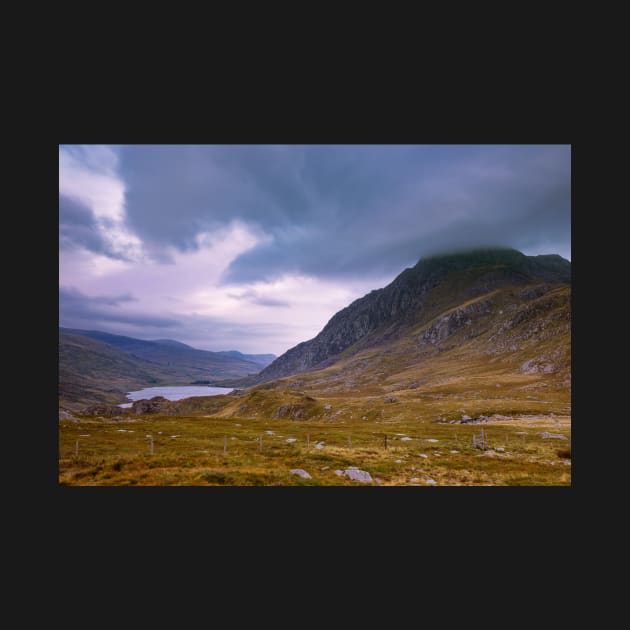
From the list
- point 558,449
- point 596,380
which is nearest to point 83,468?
point 596,380

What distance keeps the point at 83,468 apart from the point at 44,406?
7.47 metres

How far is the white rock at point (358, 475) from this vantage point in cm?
1928

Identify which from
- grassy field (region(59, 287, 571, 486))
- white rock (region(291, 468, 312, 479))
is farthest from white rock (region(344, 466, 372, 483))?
white rock (region(291, 468, 312, 479))

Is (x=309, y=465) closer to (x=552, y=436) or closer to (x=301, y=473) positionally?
(x=301, y=473)

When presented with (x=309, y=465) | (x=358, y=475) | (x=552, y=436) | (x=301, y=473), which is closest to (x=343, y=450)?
(x=309, y=465)

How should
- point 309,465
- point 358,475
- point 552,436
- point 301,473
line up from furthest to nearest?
point 552,436, point 309,465, point 358,475, point 301,473

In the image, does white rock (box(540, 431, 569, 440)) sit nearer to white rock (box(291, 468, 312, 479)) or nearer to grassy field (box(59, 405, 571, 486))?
grassy field (box(59, 405, 571, 486))

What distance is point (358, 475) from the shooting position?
19578 mm

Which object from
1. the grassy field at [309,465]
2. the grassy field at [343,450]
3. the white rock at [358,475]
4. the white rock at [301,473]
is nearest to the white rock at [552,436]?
the grassy field at [343,450]

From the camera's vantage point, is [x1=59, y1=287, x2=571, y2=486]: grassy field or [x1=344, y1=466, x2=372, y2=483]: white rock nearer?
[x1=344, y1=466, x2=372, y2=483]: white rock

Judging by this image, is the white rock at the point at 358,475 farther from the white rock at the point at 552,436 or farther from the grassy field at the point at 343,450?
the white rock at the point at 552,436

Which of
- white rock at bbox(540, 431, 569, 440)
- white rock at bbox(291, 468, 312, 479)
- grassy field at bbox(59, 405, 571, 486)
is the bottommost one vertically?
Result: white rock at bbox(540, 431, 569, 440)

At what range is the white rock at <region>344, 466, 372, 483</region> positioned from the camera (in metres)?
19.3

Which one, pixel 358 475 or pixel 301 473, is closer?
pixel 301 473
